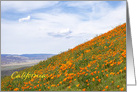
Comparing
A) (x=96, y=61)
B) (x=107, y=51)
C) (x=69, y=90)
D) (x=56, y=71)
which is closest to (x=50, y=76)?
(x=56, y=71)

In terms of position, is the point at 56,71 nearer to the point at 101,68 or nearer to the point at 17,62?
the point at 101,68

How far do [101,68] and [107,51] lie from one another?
6.07ft

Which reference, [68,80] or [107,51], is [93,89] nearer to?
[68,80]

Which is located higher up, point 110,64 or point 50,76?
point 110,64

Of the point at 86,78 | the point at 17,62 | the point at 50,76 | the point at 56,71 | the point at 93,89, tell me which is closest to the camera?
the point at 93,89

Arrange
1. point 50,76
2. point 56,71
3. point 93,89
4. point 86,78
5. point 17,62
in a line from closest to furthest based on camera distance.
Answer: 1. point 93,89
2. point 86,78
3. point 50,76
4. point 56,71
5. point 17,62

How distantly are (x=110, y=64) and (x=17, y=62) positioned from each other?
22.6ft

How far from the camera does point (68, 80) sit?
7.88 meters

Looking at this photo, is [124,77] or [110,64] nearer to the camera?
[124,77]

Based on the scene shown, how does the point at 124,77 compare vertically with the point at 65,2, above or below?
below

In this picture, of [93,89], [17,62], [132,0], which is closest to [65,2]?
[132,0]

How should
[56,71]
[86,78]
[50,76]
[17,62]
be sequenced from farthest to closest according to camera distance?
1. [17,62]
2. [56,71]
3. [50,76]
4. [86,78]


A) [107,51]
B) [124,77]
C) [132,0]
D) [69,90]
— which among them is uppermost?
[132,0]

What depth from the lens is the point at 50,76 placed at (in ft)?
28.2
